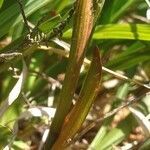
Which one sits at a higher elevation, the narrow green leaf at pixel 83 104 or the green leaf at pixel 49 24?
the green leaf at pixel 49 24

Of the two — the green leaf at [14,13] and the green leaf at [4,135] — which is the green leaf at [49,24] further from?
the green leaf at [4,135]

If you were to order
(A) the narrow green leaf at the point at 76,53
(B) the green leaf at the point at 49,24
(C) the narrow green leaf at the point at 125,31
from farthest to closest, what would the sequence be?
(C) the narrow green leaf at the point at 125,31 < (B) the green leaf at the point at 49,24 < (A) the narrow green leaf at the point at 76,53

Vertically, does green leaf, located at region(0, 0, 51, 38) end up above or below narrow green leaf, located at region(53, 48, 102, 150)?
above

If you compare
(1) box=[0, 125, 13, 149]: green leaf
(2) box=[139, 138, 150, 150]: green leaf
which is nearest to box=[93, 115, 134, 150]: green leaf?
(2) box=[139, 138, 150, 150]: green leaf

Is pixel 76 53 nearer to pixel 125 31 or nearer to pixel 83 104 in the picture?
pixel 83 104

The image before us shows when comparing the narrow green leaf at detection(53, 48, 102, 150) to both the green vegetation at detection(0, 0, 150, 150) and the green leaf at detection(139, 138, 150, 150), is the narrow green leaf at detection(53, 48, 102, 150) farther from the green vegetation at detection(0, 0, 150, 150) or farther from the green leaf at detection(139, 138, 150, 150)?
the green leaf at detection(139, 138, 150, 150)

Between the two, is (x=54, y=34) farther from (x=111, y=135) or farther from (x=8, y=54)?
(x=111, y=135)

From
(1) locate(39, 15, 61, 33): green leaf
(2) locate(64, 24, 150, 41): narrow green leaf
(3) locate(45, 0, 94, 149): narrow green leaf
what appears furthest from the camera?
(2) locate(64, 24, 150, 41): narrow green leaf

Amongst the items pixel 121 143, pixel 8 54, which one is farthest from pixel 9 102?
pixel 121 143

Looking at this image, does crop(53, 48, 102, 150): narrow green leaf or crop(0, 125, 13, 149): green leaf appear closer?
crop(53, 48, 102, 150): narrow green leaf

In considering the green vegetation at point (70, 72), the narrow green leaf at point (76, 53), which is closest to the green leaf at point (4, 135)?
the green vegetation at point (70, 72)

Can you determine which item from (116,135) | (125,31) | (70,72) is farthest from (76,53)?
(116,135)
